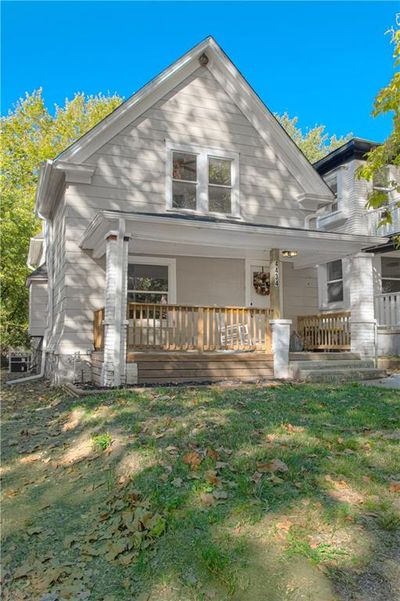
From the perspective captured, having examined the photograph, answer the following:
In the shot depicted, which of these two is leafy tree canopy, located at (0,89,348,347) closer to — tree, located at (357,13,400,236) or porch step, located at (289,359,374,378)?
porch step, located at (289,359,374,378)

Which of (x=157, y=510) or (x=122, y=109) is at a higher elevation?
(x=122, y=109)

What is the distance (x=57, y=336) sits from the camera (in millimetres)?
11242

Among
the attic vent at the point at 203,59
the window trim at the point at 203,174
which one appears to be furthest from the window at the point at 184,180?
the attic vent at the point at 203,59

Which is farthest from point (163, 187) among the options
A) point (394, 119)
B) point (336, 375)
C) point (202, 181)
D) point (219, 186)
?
point (394, 119)

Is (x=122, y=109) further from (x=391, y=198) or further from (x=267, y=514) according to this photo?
(x=391, y=198)

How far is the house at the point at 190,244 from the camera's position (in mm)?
9172

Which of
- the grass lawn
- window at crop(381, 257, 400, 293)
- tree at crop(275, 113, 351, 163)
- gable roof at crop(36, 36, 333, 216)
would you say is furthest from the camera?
tree at crop(275, 113, 351, 163)

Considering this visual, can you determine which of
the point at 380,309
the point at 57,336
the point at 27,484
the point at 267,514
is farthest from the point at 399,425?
the point at 380,309

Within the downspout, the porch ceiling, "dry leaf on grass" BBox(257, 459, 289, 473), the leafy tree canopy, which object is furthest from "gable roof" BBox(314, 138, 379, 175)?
"dry leaf on grass" BBox(257, 459, 289, 473)

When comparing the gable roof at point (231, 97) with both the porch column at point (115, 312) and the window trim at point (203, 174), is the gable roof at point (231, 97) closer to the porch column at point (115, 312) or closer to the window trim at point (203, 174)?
the window trim at point (203, 174)

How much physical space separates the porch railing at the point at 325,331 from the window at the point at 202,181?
356 cm

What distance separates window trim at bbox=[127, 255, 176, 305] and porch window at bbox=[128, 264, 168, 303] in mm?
86

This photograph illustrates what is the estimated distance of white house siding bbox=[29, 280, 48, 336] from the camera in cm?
1440

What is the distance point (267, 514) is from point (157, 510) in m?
0.80
